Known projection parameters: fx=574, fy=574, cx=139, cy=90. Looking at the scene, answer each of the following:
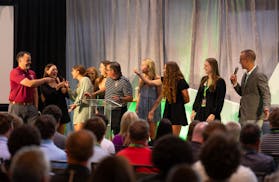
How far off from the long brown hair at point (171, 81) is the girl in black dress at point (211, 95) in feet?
1.22

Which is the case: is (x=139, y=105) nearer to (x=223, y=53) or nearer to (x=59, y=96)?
(x=59, y=96)

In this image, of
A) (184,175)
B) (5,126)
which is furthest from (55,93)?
(184,175)

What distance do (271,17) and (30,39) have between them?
373cm

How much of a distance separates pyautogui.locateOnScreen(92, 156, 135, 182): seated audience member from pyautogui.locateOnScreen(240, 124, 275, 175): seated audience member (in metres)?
1.50

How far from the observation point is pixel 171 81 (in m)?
7.07

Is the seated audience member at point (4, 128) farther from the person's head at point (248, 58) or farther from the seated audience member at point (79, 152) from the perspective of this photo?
the person's head at point (248, 58)

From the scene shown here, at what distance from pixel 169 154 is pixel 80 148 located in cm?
62

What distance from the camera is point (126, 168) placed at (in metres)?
2.33

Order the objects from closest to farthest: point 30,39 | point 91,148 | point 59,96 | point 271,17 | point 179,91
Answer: point 91,148 < point 179,91 < point 59,96 < point 271,17 < point 30,39

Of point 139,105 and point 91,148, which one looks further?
point 139,105

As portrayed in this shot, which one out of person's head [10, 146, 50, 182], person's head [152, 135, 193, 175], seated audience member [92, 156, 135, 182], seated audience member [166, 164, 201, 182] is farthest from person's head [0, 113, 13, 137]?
seated audience member [166, 164, 201, 182]

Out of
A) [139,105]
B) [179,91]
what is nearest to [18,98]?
[139,105]

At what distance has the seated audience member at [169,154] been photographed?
2797 millimetres

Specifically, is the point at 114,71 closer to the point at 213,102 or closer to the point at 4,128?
the point at 213,102
